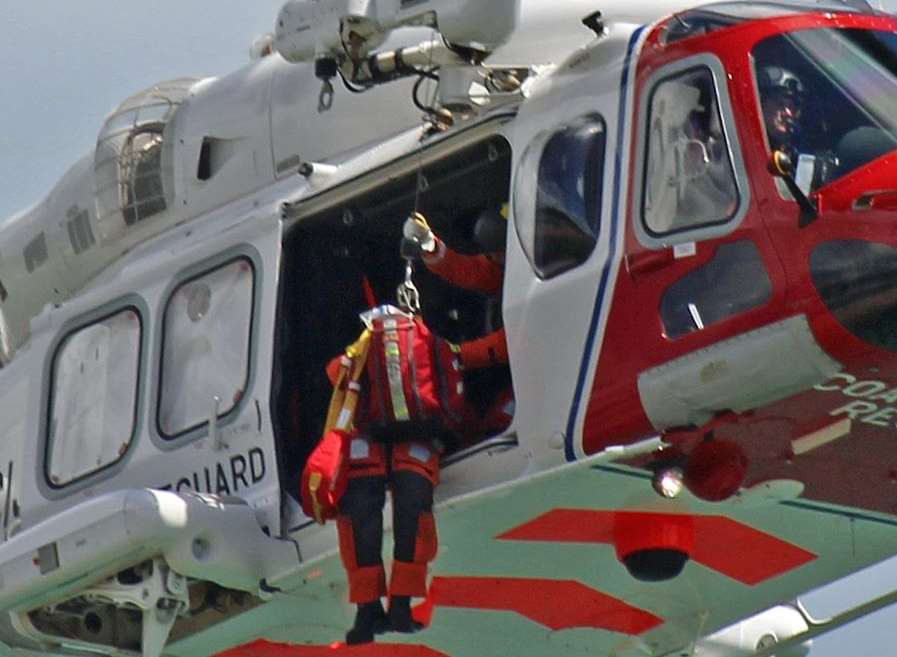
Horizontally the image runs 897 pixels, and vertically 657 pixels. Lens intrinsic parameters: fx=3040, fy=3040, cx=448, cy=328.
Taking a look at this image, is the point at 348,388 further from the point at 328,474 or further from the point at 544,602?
the point at 544,602

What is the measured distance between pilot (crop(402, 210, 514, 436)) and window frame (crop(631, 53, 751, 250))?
89 centimetres

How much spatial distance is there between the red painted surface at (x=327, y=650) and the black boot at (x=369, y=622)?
4.43 ft

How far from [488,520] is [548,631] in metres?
1.57

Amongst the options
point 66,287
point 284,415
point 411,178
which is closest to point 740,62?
point 411,178

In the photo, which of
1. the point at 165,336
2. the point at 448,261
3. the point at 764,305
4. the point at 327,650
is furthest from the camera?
the point at 327,650

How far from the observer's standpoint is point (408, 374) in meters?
12.4

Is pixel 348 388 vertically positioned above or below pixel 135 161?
above

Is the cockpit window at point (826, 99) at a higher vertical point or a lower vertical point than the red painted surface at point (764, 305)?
higher

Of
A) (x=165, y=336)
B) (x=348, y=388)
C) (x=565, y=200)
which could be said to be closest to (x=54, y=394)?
(x=165, y=336)

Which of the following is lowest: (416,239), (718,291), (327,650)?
(327,650)

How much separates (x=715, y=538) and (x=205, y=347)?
8.07 ft

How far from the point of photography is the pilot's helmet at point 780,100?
11.9 metres

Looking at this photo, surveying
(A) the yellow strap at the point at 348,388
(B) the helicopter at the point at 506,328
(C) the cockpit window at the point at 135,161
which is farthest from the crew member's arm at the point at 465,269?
(C) the cockpit window at the point at 135,161

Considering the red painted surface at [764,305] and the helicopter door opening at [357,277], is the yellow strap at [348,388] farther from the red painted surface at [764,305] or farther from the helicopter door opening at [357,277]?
the red painted surface at [764,305]
